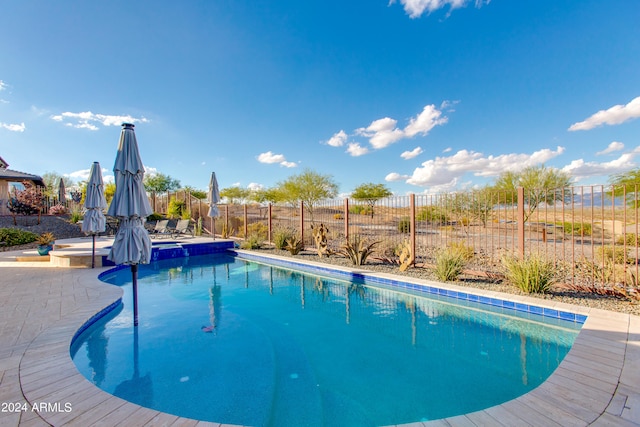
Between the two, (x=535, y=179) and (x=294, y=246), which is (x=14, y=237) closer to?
(x=294, y=246)

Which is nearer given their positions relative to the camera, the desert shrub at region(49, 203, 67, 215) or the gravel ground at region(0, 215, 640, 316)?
the gravel ground at region(0, 215, 640, 316)

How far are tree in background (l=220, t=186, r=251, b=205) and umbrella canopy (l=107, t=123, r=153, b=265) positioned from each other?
32093 mm

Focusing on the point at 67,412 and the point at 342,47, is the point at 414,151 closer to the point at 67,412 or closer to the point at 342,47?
the point at 342,47

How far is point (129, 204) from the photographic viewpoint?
3.73 meters

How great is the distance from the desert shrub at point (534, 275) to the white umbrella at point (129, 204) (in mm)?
6301

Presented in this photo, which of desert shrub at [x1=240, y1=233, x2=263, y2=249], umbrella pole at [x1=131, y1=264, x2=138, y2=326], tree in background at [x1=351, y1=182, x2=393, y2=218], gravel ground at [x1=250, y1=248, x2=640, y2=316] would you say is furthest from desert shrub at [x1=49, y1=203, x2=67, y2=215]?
tree in background at [x1=351, y1=182, x2=393, y2=218]

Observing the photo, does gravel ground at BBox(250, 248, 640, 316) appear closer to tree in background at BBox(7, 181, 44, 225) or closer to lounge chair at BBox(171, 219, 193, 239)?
lounge chair at BBox(171, 219, 193, 239)

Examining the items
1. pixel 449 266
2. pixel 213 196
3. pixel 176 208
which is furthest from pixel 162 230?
pixel 449 266

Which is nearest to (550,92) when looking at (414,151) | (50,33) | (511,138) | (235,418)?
(511,138)

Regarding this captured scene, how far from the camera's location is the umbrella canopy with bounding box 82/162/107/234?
6855 millimetres

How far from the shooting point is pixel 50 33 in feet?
26.8

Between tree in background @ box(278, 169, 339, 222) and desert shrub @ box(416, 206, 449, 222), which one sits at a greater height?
tree in background @ box(278, 169, 339, 222)

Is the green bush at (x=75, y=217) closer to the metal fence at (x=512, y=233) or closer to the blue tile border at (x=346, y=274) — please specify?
the metal fence at (x=512, y=233)

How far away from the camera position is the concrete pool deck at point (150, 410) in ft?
6.12
